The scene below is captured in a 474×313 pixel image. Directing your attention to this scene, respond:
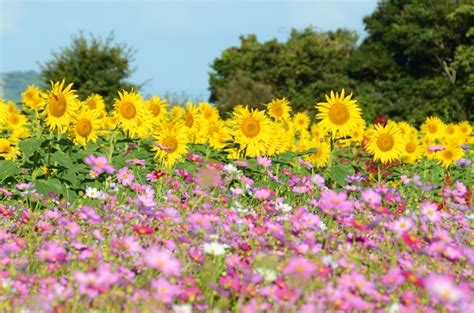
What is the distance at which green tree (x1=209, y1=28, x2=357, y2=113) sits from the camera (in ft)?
150

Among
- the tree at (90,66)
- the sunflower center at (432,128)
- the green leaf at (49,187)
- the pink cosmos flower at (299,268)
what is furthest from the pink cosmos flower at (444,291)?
the tree at (90,66)

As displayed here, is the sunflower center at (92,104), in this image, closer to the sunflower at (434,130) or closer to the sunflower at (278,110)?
the sunflower at (278,110)

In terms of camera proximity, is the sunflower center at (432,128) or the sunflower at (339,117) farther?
the sunflower center at (432,128)

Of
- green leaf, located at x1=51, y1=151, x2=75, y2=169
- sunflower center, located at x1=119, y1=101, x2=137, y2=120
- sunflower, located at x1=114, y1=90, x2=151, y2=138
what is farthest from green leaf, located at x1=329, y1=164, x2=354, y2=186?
green leaf, located at x1=51, y1=151, x2=75, y2=169

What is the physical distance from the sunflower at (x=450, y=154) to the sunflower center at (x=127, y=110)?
4.86 metres

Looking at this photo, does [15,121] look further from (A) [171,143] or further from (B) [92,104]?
(A) [171,143]

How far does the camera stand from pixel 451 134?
12.9 meters

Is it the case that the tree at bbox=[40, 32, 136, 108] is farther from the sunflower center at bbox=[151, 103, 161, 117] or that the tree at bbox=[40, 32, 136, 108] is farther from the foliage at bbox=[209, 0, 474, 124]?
the sunflower center at bbox=[151, 103, 161, 117]

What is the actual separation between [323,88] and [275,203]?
41.2 metres

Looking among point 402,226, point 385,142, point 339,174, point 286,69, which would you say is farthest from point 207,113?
point 286,69

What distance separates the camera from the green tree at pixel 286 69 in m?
45.7

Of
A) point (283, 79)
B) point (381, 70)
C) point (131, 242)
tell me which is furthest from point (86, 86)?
point (131, 242)

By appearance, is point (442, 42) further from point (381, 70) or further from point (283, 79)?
point (283, 79)

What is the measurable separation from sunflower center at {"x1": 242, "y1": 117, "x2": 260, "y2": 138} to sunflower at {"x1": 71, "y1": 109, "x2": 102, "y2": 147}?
69.0 inches
